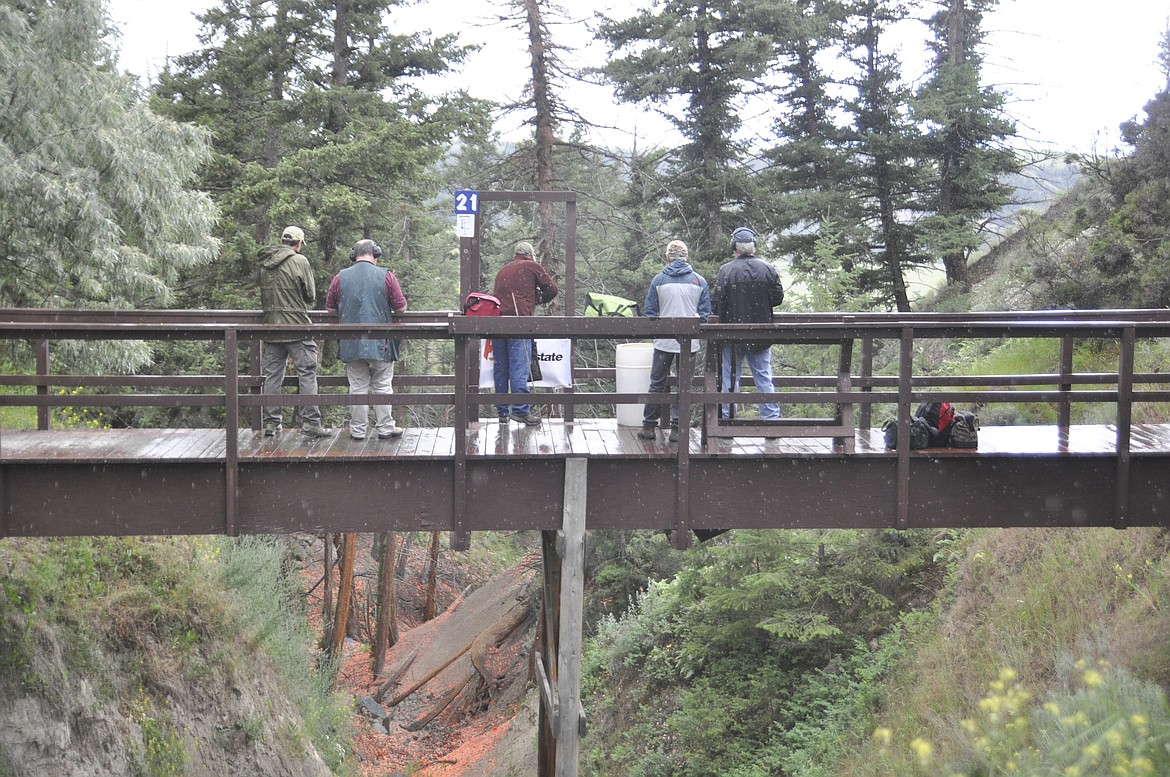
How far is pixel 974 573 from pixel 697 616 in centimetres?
481

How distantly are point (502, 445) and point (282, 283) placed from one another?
2615mm

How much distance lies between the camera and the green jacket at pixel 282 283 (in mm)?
8867

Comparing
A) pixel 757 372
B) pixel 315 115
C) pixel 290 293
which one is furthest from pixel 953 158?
pixel 290 293

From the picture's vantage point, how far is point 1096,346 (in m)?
Result: 14.8

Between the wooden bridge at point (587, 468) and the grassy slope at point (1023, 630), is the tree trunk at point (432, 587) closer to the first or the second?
the grassy slope at point (1023, 630)

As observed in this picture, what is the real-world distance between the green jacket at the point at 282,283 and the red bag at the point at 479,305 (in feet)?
4.45

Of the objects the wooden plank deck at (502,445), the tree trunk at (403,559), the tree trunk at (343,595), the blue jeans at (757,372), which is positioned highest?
the blue jeans at (757,372)

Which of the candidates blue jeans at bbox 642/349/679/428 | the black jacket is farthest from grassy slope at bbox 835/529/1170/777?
the black jacket

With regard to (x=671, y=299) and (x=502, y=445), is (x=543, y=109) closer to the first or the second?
(x=671, y=299)

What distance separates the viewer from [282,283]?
29.2 feet

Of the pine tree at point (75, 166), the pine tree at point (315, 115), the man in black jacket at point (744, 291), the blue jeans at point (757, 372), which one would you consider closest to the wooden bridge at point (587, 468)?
the blue jeans at point (757, 372)

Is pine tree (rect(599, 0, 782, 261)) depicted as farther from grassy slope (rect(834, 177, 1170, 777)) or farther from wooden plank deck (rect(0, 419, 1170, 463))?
wooden plank deck (rect(0, 419, 1170, 463))

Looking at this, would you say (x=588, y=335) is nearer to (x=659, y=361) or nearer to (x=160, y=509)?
(x=659, y=361)

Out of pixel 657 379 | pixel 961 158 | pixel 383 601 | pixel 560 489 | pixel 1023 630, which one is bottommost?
pixel 383 601
